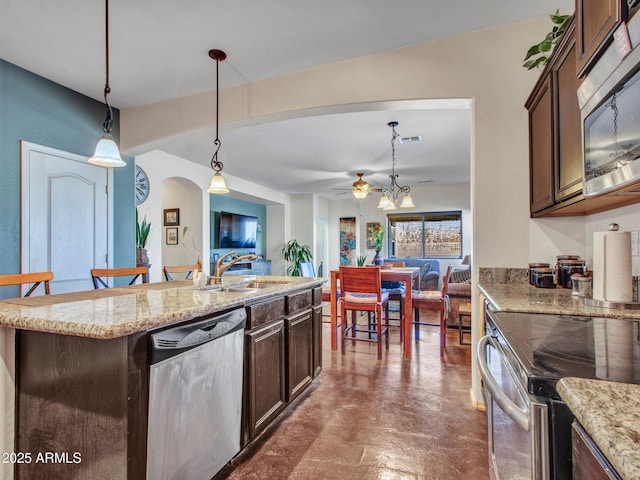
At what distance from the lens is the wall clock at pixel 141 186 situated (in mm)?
4197

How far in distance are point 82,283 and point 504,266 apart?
363 cm

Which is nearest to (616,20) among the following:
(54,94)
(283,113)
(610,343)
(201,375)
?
(610,343)

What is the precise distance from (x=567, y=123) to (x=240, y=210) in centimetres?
642

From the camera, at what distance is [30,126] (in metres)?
2.75

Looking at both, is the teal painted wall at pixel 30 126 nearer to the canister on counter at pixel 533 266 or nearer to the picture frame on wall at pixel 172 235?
the picture frame on wall at pixel 172 235

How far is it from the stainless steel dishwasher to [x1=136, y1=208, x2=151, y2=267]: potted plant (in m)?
2.83

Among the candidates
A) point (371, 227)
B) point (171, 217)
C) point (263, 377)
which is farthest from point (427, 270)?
point (263, 377)

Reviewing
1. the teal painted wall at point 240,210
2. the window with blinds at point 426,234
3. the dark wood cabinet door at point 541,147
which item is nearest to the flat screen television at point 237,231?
the teal painted wall at point 240,210

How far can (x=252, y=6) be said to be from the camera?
2002 millimetres

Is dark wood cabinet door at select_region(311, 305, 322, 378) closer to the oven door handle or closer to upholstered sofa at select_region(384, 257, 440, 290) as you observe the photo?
the oven door handle

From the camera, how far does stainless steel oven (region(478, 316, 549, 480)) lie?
706 mm

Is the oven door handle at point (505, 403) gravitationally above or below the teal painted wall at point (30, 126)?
below

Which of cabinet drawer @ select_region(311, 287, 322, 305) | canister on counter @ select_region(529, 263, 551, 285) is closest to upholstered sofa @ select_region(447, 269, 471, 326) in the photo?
canister on counter @ select_region(529, 263, 551, 285)

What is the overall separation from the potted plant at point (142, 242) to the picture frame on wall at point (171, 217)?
1391mm
